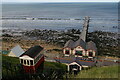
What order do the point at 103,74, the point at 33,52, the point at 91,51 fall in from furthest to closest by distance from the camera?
the point at 91,51, the point at 33,52, the point at 103,74

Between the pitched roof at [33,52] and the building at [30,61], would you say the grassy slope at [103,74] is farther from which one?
the pitched roof at [33,52]

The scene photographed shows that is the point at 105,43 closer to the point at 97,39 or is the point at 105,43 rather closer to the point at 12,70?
the point at 97,39

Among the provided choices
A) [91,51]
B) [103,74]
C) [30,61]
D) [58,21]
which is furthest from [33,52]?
[58,21]

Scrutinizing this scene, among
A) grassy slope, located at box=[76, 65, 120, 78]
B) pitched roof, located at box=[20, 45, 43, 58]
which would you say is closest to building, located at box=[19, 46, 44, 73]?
pitched roof, located at box=[20, 45, 43, 58]

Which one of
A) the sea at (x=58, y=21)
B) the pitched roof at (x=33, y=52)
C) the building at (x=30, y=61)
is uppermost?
the sea at (x=58, y=21)

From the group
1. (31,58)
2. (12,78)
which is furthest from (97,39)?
(12,78)

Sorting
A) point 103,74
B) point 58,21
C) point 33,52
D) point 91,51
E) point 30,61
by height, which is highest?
point 58,21

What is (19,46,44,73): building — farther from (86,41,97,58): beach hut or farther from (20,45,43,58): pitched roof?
(86,41,97,58): beach hut

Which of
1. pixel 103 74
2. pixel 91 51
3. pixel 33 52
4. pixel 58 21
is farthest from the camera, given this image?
pixel 58 21

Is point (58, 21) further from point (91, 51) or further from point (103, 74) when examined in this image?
point (103, 74)

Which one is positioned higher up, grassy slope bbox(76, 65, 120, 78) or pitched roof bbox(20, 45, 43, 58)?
pitched roof bbox(20, 45, 43, 58)

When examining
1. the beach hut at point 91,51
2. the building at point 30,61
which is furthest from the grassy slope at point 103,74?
the beach hut at point 91,51
